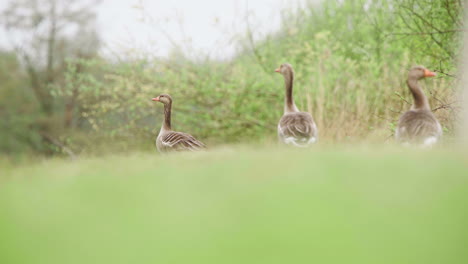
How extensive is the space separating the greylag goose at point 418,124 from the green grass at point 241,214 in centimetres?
134

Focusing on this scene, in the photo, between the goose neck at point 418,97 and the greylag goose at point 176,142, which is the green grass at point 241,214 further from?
the greylag goose at point 176,142

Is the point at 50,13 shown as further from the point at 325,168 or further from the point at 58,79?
the point at 325,168

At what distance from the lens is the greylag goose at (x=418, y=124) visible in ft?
12.3

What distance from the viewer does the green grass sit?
1.83 m

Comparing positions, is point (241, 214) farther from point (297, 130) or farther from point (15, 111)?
point (15, 111)

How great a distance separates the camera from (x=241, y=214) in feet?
6.52

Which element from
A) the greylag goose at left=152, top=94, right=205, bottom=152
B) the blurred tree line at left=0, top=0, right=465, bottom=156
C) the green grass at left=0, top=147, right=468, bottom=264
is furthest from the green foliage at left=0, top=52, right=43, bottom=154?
the green grass at left=0, top=147, right=468, bottom=264

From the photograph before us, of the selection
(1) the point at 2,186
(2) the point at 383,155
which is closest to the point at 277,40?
(2) the point at 383,155

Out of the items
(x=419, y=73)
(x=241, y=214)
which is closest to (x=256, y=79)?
(x=419, y=73)

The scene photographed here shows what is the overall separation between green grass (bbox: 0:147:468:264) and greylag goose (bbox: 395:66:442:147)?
1342mm

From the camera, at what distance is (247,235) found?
1896 mm

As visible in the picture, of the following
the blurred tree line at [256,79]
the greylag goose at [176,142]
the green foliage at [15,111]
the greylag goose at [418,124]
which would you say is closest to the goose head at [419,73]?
the greylag goose at [418,124]

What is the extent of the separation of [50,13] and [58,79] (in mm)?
2939

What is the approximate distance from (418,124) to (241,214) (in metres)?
2.44
